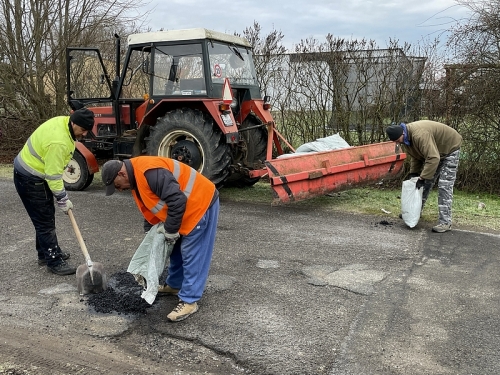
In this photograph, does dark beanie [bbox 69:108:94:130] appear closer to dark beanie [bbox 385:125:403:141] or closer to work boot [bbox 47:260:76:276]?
work boot [bbox 47:260:76:276]

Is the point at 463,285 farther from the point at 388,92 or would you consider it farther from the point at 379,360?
the point at 388,92

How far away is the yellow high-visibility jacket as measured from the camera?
156 inches

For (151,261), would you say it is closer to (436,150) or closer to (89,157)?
(436,150)

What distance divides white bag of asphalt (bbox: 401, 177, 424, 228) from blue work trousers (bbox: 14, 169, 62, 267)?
3981 millimetres

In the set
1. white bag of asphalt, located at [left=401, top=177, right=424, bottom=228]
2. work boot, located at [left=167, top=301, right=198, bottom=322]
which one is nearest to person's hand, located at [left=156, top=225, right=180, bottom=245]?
work boot, located at [left=167, top=301, right=198, bottom=322]

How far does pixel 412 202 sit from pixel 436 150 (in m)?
0.69

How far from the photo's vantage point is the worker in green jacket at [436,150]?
5.45m

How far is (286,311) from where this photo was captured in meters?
3.52

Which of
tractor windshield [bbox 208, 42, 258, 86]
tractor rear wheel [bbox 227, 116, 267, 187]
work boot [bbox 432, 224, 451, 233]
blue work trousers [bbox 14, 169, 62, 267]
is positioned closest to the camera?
blue work trousers [bbox 14, 169, 62, 267]

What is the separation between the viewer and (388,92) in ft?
28.1

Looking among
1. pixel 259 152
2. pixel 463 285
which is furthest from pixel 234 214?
pixel 463 285

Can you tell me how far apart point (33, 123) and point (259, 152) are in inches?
263

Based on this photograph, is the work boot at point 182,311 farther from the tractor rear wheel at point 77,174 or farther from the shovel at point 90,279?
the tractor rear wheel at point 77,174

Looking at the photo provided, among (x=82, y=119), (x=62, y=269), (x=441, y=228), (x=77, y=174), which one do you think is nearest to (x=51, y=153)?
(x=82, y=119)
